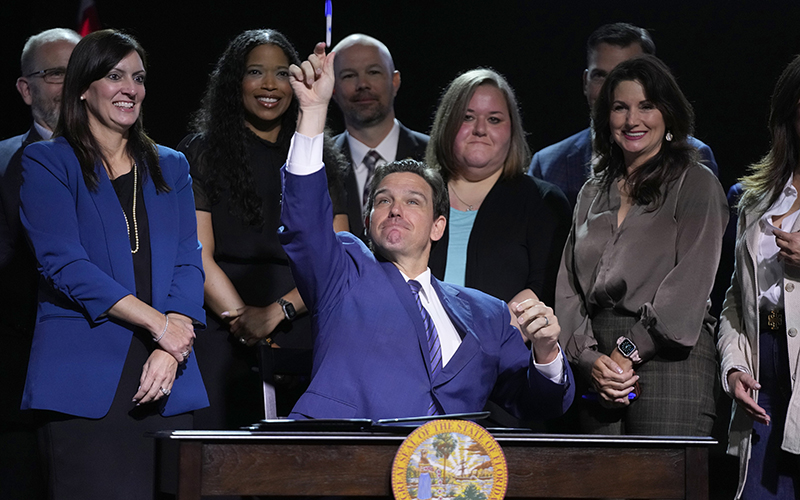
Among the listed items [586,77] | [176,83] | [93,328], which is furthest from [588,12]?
[93,328]

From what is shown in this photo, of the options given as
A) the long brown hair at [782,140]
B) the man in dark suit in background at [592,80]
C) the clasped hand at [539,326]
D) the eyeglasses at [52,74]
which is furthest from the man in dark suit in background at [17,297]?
the long brown hair at [782,140]

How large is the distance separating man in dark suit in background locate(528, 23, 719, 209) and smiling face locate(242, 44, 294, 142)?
3.89 feet

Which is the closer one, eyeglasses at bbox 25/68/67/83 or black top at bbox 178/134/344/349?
black top at bbox 178/134/344/349

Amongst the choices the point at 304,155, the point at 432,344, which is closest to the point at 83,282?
the point at 304,155

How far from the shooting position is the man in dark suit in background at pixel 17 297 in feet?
9.47

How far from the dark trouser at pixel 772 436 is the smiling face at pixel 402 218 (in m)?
0.99

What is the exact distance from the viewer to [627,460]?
1.57 m

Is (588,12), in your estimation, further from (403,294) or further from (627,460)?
(627,460)

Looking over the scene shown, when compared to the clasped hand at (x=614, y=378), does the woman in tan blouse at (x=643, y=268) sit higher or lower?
higher

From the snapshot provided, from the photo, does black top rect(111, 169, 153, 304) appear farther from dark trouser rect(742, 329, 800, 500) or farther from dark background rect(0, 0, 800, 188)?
dark background rect(0, 0, 800, 188)

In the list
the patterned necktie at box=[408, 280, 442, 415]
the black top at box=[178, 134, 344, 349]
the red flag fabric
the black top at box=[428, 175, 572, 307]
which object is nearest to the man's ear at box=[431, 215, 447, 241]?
the patterned necktie at box=[408, 280, 442, 415]

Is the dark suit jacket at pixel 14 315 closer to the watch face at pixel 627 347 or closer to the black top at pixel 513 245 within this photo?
the black top at pixel 513 245

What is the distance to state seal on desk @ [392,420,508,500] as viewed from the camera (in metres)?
1.49

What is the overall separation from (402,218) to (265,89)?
0.98 m
